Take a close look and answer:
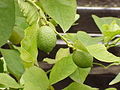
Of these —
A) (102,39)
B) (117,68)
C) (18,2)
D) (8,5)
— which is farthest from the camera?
(117,68)

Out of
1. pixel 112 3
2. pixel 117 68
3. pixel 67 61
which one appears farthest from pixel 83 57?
pixel 112 3

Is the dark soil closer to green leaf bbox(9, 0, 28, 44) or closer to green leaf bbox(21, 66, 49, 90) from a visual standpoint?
green leaf bbox(9, 0, 28, 44)

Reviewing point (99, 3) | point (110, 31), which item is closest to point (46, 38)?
point (110, 31)

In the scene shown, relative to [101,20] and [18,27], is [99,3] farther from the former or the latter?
[18,27]

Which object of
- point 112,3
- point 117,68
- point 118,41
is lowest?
point 112,3

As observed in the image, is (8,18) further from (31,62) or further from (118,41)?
A: (118,41)

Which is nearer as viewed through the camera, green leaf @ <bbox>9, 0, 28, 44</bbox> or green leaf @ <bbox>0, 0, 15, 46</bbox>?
green leaf @ <bbox>0, 0, 15, 46</bbox>

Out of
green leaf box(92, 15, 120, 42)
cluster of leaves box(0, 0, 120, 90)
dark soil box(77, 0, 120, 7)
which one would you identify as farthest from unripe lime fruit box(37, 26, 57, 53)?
dark soil box(77, 0, 120, 7)
